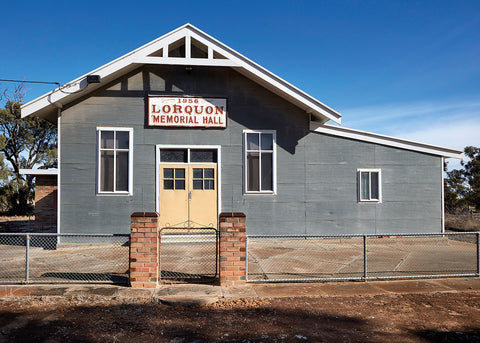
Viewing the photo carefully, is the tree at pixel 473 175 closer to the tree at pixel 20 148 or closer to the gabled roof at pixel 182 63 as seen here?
the gabled roof at pixel 182 63

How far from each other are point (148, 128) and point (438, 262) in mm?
8894

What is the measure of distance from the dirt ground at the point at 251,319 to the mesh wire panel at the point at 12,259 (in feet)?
4.89

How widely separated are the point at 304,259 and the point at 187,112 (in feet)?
18.6

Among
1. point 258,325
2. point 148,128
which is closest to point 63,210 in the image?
point 148,128

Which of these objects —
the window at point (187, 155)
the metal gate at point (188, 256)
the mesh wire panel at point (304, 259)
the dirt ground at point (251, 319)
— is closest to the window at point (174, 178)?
the window at point (187, 155)

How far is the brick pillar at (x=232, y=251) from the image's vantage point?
623 centimetres

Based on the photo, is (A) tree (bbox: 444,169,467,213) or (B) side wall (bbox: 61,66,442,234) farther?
(A) tree (bbox: 444,169,467,213)

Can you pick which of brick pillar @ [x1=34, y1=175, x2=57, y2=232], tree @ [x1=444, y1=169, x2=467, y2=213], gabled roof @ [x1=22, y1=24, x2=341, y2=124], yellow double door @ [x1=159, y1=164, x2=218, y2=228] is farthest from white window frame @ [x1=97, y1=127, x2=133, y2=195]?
tree @ [x1=444, y1=169, x2=467, y2=213]

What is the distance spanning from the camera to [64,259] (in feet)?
28.5

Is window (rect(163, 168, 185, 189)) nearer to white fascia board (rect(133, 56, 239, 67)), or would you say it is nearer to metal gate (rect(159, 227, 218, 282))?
metal gate (rect(159, 227, 218, 282))

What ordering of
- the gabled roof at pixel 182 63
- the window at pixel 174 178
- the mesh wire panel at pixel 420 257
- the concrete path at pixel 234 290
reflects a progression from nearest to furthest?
the concrete path at pixel 234 290
the mesh wire panel at pixel 420 257
the gabled roof at pixel 182 63
the window at pixel 174 178

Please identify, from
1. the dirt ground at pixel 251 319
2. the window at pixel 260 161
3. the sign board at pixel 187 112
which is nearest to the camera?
the dirt ground at pixel 251 319

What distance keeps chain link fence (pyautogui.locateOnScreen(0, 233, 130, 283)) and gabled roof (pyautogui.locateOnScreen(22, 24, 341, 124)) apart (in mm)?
3989

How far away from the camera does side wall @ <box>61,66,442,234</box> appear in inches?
409
